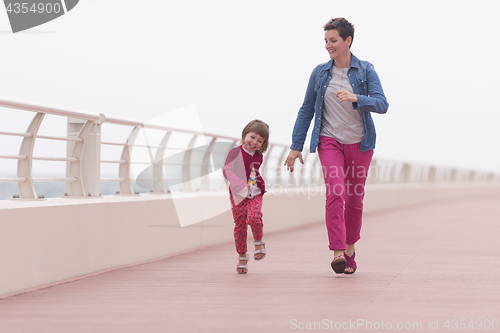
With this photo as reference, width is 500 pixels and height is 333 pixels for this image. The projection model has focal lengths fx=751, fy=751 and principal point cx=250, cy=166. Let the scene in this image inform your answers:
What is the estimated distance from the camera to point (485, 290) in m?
4.52

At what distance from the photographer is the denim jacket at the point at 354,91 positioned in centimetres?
519

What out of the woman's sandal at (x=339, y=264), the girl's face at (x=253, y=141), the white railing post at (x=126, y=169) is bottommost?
the woman's sandal at (x=339, y=264)

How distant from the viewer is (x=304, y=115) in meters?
5.43

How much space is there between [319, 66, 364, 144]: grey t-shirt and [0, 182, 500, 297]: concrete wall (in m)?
1.76

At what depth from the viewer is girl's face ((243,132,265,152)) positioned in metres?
5.36

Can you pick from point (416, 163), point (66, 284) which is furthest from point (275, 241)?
point (416, 163)

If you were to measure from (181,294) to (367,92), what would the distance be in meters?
1.97

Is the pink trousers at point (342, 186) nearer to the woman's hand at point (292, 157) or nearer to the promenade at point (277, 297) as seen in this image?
the woman's hand at point (292, 157)

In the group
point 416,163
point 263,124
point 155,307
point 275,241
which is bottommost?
point 416,163

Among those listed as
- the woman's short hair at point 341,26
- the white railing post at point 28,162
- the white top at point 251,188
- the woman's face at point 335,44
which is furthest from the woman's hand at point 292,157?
the white railing post at point 28,162

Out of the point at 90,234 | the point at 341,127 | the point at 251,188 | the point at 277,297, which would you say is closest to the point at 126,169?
the point at 90,234

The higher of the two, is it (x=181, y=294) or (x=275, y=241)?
(x=181, y=294)

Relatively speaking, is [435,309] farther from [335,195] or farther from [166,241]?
[166,241]

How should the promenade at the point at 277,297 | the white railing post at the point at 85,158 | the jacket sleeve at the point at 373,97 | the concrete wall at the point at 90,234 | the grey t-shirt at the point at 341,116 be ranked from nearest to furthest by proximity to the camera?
the promenade at the point at 277,297 < the concrete wall at the point at 90,234 < the jacket sleeve at the point at 373,97 < the grey t-shirt at the point at 341,116 < the white railing post at the point at 85,158
